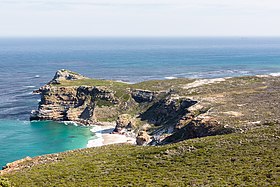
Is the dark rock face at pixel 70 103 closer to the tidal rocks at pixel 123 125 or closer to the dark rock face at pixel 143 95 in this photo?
the dark rock face at pixel 143 95

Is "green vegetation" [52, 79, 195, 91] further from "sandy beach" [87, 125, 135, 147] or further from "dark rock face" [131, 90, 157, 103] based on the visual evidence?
"sandy beach" [87, 125, 135, 147]

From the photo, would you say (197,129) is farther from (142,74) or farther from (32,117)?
(142,74)

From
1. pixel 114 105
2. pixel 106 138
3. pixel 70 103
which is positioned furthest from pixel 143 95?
pixel 106 138

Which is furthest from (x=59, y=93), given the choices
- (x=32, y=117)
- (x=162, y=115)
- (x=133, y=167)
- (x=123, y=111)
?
(x=133, y=167)

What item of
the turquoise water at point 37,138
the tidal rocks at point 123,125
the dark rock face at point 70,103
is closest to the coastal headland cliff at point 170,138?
the tidal rocks at point 123,125

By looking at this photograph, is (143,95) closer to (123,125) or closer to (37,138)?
(123,125)

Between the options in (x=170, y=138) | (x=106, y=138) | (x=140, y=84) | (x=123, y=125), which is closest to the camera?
(x=170, y=138)
